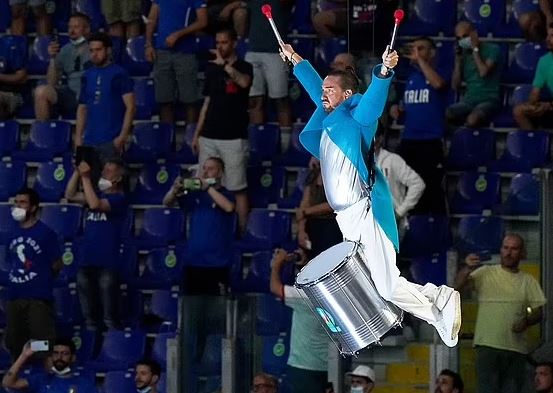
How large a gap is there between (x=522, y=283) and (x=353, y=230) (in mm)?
3371

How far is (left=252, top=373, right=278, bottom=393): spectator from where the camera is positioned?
1384 cm

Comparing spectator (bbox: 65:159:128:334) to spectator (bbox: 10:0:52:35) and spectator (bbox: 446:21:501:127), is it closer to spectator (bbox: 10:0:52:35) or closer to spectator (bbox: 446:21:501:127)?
spectator (bbox: 10:0:52:35)

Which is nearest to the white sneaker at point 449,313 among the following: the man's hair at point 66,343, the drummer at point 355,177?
the drummer at point 355,177

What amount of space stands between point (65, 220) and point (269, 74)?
2005mm

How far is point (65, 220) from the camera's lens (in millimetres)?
17188

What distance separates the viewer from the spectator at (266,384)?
1384 centimetres

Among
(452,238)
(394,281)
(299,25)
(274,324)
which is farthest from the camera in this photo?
(299,25)

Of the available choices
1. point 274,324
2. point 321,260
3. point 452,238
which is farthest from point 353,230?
point 452,238

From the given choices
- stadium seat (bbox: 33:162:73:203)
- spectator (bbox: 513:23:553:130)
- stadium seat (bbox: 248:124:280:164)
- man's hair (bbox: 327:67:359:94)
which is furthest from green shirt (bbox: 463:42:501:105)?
man's hair (bbox: 327:67:359:94)

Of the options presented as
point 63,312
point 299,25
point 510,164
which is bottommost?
point 63,312

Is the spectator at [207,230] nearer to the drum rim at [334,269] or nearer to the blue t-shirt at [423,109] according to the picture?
the blue t-shirt at [423,109]

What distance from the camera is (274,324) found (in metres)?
13.9

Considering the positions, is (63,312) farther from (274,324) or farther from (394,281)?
(394,281)

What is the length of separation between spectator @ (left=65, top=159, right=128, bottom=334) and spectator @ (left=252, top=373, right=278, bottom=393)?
105 inches
